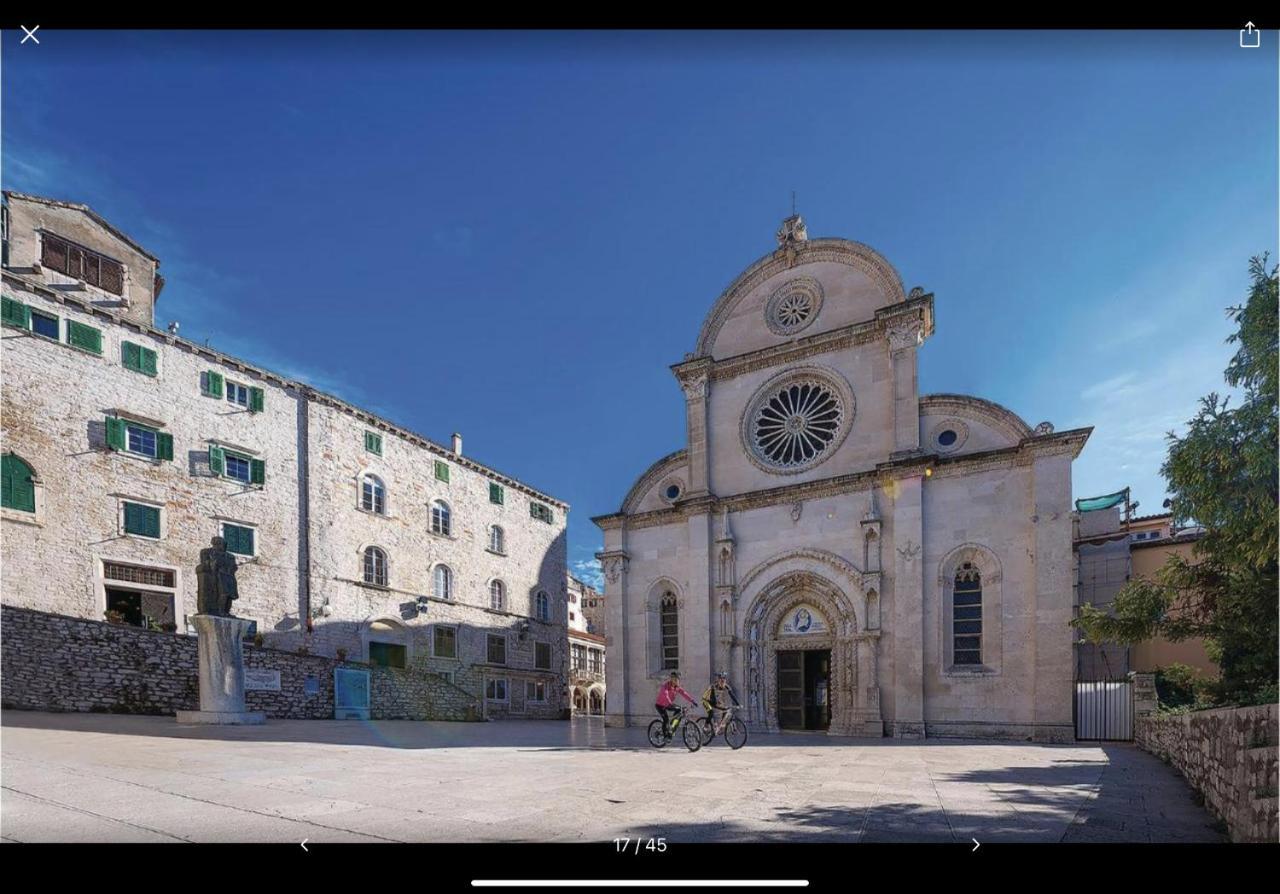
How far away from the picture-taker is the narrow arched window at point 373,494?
23234 millimetres

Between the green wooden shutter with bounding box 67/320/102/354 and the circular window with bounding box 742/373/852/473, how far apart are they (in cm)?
1722

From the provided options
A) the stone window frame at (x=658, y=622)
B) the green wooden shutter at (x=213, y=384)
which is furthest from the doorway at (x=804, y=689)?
the green wooden shutter at (x=213, y=384)

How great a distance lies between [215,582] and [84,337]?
7.88 m

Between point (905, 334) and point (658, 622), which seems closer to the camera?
point (905, 334)

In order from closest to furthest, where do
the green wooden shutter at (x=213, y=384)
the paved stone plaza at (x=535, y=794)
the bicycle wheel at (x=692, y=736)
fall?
1. the paved stone plaza at (x=535, y=794)
2. the bicycle wheel at (x=692, y=736)
3. the green wooden shutter at (x=213, y=384)

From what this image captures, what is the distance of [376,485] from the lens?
23.7 m

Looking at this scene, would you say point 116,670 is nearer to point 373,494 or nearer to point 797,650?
point 373,494

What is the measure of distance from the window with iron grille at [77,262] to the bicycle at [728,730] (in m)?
10.9

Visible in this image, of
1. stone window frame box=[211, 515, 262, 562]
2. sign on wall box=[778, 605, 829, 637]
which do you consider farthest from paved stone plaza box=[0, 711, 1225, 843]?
stone window frame box=[211, 515, 262, 562]

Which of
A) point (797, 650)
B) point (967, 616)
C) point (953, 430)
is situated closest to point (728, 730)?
point (797, 650)

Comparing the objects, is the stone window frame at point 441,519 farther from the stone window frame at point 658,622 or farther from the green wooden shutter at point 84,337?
the green wooden shutter at point 84,337
